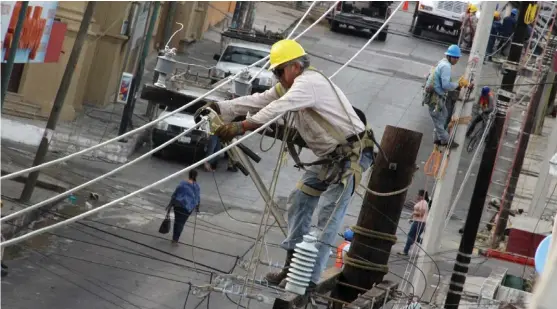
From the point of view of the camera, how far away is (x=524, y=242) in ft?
74.7

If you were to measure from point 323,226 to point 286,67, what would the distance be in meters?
1.54

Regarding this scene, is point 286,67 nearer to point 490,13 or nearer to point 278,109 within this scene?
point 278,109

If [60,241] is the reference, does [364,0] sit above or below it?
above

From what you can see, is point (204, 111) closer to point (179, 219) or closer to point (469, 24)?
point (179, 219)

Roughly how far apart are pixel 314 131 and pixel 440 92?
9018 mm

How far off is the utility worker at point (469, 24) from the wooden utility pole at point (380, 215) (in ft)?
82.5

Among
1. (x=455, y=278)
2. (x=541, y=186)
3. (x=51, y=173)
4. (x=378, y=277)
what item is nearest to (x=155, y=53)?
(x=51, y=173)

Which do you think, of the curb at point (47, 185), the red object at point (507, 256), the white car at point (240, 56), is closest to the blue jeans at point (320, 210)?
the red object at point (507, 256)

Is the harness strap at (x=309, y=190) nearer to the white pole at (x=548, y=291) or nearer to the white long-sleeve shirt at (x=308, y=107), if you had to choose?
the white long-sleeve shirt at (x=308, y=107)

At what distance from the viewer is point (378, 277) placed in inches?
414

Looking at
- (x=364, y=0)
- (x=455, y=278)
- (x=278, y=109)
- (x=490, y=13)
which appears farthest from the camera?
(x=364, y=0)

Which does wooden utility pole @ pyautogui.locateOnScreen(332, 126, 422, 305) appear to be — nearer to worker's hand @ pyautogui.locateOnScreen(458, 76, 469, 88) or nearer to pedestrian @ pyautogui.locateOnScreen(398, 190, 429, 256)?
worker's hand @ pyautogui.locateOnScreen(458, 76, 469, 88)

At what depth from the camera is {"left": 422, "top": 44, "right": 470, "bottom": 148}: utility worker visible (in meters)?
17.7

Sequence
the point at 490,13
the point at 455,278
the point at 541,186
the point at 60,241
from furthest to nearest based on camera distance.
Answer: the point at 541,186
the point at 60,241
the point at 455,278
the point at 490,13
